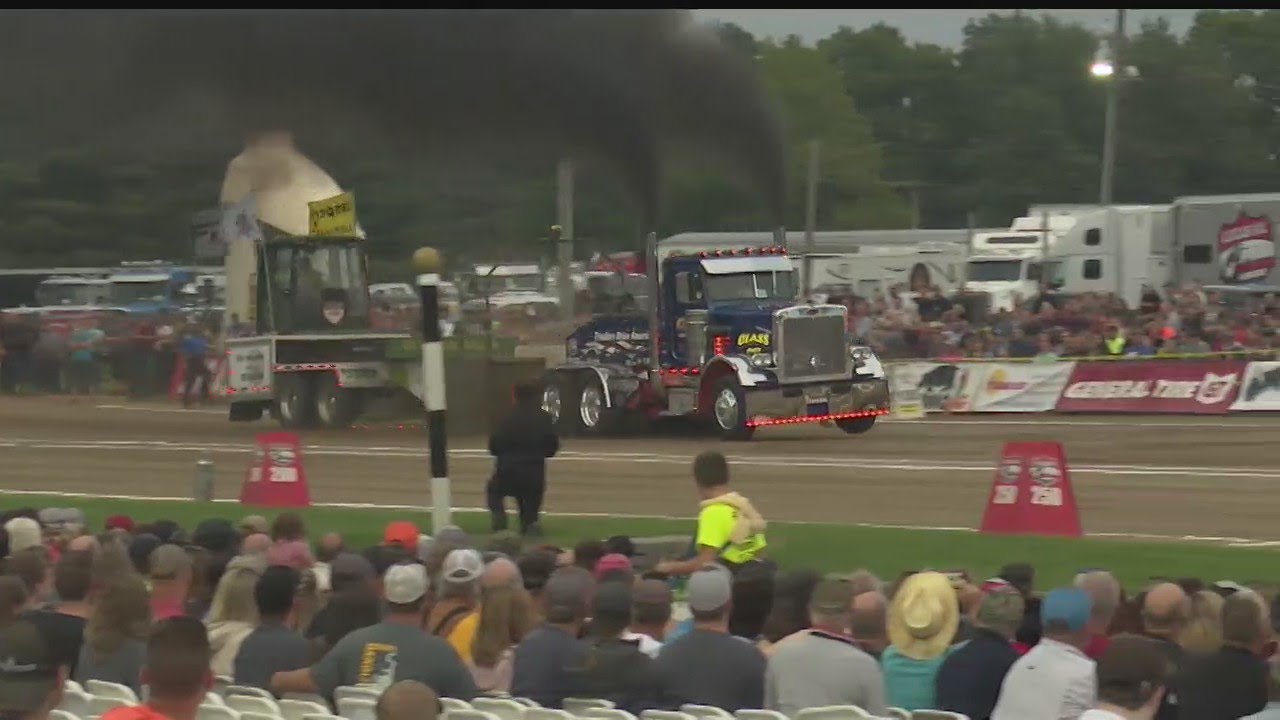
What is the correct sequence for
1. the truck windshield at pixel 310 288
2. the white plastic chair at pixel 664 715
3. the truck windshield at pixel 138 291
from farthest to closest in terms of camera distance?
the truck windshield at pixel 138 291 < the truck windshield at pixel 310 288 < the white plastic chair at pixel 664 715

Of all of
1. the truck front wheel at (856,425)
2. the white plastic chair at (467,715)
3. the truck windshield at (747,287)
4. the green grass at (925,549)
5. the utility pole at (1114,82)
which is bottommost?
the green grass at (925,549)

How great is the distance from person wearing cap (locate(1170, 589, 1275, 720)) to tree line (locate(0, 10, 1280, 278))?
68.0 ft

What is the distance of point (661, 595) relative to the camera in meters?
8.49

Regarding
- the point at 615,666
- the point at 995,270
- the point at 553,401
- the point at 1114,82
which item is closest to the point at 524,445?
the point at 615,666

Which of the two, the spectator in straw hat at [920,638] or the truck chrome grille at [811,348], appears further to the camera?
the truck chrome grille at [811,348]

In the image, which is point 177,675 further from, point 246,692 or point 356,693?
point 246,692

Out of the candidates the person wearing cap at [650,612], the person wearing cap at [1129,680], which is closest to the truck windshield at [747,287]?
the person wearing cap at [650,612]

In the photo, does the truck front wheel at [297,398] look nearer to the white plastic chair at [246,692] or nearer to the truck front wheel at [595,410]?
the truck front wheel at [595,410]

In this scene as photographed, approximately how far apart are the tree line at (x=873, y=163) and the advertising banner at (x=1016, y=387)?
443 cm

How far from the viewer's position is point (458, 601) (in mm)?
9391

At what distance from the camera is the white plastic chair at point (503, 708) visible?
700 centimetres

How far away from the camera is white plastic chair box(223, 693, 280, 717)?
7.19 meters

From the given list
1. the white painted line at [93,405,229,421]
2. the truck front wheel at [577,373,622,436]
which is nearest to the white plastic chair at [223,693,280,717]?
the truck front wheel at [577,373,622,436]

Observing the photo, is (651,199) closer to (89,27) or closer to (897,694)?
(89,27)
